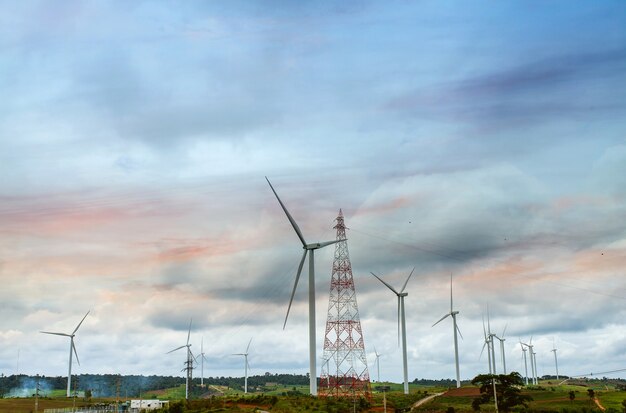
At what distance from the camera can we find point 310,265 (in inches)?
6181

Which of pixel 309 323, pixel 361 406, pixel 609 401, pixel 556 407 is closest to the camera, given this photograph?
pixel 309 323

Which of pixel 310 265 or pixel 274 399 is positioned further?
pixel 274 399

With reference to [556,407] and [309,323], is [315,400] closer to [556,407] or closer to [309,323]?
[309,323]

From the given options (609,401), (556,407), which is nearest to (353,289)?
(556,407)

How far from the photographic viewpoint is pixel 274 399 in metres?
168

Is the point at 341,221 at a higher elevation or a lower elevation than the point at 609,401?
higher

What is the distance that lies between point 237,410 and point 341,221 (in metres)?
47.4

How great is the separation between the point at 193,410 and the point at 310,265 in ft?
142

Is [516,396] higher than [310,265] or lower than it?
lower

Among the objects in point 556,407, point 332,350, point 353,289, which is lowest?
point 556,407

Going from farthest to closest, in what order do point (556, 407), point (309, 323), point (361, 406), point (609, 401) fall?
1. point (609, 401)
2. point (556, 407)
3. point (361, 406)
4. point (309, 323)

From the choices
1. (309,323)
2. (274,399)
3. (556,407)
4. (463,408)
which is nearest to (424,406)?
(463,408)

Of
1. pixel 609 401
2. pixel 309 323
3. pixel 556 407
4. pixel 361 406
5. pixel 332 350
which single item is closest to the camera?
pixel 332 350

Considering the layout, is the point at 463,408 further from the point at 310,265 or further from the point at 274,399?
the point at 310,265
